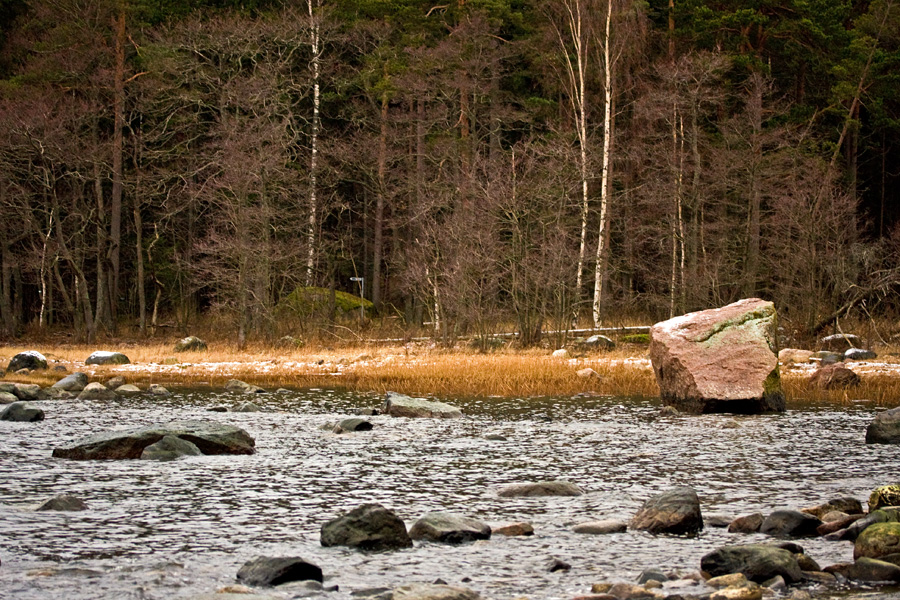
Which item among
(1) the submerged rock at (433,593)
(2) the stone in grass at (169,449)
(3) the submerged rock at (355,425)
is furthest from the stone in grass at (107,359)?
(1) the submerged rock at (433,593)

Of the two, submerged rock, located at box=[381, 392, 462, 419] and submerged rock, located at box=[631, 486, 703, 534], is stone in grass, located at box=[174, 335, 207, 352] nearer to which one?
submerged rock, located at box=[381, 392, 462, 419]

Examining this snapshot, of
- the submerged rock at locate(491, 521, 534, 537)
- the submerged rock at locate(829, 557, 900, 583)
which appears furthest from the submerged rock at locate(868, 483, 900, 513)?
the submerged rock at locate(491, 521, 534, 537)

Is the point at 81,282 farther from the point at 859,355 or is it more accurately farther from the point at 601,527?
the point at 601,527

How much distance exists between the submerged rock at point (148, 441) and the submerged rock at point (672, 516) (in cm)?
543

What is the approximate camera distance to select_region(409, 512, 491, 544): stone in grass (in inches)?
279

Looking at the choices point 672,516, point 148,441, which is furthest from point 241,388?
point 672,516

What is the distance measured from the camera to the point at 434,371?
21.5m

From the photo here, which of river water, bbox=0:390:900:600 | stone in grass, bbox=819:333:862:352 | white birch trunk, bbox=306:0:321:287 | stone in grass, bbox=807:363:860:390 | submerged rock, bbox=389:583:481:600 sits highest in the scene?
white birch trunk, bbox=306:0:321:287

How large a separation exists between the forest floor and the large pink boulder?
190cm

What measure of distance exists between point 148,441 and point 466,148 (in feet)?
91.1

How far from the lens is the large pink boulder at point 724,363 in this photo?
15.7m

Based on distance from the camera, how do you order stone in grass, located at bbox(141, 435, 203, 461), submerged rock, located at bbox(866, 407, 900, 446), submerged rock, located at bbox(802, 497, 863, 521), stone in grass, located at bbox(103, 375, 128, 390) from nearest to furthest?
submerged rock, located at bbox(802, 497, 863, 521), stone in grass, located at bbox(141, 435, 203, 461), submerged rock, located at bbox(866, 407, 900, 446), stone in grass, located at bbox(103, 375, 128, 390)

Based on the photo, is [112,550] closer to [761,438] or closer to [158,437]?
[158,437]

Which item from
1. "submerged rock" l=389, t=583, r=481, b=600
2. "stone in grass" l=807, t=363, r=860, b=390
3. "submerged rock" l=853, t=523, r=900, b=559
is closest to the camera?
"submerged rock" l=389, t=583, r=481, b=600
